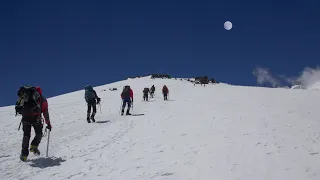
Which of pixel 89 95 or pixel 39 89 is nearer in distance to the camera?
pixel 39 89

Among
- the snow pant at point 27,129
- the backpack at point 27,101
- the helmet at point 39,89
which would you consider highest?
the helmet at point 39,89

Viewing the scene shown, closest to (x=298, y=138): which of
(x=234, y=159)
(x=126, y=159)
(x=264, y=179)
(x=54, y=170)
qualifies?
(x=234, y=159)

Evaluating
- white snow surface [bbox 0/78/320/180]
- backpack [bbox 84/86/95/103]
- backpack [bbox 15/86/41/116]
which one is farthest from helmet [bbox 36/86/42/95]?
backpack [bbox 84/86/95/103]

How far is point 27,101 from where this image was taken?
8.71 m

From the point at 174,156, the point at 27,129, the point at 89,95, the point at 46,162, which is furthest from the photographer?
the point at 89,95

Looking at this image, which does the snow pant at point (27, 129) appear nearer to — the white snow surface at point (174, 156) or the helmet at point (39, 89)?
the white snow surface at point (174, 156)

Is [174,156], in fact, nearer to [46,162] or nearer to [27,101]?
[46,162]

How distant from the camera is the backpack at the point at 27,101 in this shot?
28.5 ft

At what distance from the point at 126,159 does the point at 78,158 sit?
4.68 ft

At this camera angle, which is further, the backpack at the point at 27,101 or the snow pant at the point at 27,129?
the backpack at the point at 27,101

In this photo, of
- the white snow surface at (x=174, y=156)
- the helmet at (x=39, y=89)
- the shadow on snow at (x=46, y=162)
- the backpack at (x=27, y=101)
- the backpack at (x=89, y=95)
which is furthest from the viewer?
the backpack at (x=89, y=95)

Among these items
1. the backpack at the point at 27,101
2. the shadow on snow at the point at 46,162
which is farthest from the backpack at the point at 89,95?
the shadow on snow at the point at 46,162

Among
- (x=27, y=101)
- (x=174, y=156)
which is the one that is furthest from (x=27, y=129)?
(x=174, y=156)

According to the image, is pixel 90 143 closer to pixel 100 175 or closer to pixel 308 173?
pixel 100 175
